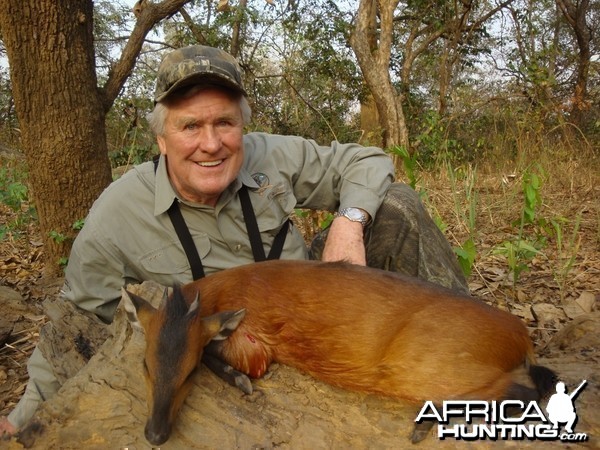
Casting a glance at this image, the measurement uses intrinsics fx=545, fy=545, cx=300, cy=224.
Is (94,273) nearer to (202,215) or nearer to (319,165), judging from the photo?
(202,215)

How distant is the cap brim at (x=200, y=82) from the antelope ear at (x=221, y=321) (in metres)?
1.65

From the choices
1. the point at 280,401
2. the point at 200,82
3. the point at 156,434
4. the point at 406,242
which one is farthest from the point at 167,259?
the point at 406,242

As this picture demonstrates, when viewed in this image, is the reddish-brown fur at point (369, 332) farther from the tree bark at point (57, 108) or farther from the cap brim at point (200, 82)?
the tree bark at point (57, 108)

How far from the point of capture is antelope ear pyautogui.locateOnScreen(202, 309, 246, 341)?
8.05 feet

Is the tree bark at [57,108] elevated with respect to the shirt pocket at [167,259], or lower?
elevated

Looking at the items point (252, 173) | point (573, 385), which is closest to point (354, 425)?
point (573, 385)

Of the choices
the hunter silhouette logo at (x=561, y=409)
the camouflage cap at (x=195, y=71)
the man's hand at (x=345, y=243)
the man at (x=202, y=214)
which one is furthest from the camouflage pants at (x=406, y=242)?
the hunter silhouette logo at (x=561, y=409)

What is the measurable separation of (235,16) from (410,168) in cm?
1038

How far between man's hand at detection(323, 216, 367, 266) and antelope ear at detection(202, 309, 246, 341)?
1191 millimetres

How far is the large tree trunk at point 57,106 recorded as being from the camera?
17.9 feet

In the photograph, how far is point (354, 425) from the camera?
2539mm

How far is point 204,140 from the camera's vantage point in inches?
139

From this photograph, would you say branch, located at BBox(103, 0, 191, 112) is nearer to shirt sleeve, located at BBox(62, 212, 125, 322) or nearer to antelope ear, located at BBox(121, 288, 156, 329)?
shirt sleeve, located at BBox(62, 212, 125, 322)

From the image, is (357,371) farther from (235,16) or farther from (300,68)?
(300,68)
